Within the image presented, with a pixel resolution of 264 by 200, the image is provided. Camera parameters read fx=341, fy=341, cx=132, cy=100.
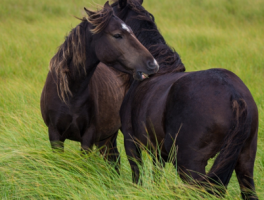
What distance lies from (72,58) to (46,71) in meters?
3.67

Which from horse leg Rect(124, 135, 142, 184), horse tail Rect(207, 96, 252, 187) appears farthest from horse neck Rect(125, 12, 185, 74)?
horse tail Rect(207, 96, 252, 187)

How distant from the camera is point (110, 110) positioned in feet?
12.3

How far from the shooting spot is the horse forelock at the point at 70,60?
9.95 feet

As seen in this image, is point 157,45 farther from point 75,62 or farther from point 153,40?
point 75,62

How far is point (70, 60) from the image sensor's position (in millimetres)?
3148

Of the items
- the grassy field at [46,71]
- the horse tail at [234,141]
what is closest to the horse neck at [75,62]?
the grassy field at [46,71]

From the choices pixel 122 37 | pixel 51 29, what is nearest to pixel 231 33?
pixel 51 29

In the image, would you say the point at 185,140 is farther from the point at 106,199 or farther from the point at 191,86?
the point at 106,199

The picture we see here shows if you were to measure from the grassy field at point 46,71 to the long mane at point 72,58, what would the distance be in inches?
12.4

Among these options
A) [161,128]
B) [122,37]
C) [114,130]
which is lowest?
[114,130]

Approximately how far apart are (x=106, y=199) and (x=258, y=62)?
5.68 m

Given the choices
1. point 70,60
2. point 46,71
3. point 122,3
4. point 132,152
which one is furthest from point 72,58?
point 46,71

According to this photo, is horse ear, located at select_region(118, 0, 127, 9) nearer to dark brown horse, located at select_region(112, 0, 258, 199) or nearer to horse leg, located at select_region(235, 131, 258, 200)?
dark brown horse, located at select_region(112, 0, 258, 199)

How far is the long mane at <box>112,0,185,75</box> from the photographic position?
3.14 meters
